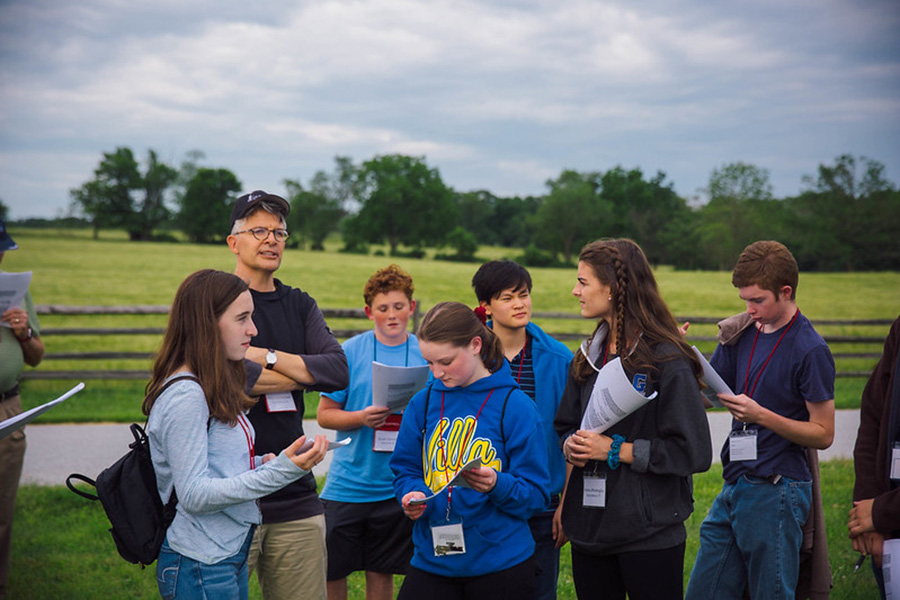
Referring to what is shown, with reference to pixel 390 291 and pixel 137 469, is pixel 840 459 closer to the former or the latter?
pixel 390 291

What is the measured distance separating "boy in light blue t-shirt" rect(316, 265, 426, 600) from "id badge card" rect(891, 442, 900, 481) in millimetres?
2249

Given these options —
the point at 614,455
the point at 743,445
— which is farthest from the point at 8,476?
the point at 743,445

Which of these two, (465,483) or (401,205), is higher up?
(401,205)

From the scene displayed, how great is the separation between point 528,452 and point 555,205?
5326cm

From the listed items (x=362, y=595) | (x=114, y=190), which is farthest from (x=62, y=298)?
(x=114, y=190)

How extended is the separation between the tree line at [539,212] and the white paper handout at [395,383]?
2834cm

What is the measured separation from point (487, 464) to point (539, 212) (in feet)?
181

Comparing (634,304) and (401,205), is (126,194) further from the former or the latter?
(634,304)

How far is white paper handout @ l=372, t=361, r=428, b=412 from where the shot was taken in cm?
351

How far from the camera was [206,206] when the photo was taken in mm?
70562

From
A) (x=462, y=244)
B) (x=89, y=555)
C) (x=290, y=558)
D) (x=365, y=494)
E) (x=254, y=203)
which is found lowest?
(x=89, y=555)

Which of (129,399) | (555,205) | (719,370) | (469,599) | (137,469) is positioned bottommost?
(129,399)

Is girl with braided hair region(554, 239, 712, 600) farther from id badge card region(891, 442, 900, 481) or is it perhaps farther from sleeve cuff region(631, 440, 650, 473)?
id badge card region(891, 442, 900, 481)

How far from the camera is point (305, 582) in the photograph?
3326mm
